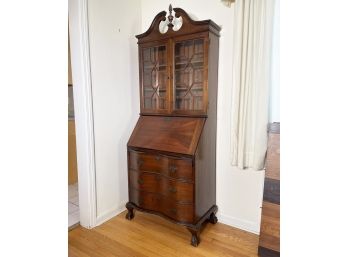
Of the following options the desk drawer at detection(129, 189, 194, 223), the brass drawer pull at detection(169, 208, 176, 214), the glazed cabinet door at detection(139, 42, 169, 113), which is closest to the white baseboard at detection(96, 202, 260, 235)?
the desk drawer at detection(129, 189, 194, 223)

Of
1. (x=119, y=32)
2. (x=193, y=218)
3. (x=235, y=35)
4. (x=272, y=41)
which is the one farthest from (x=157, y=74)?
(x=193, y=218)

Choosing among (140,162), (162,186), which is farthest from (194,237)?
(140,162)

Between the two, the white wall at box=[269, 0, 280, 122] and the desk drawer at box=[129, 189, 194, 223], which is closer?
the white wall at box=[269, 0, 280, 122]

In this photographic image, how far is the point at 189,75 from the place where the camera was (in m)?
2.08

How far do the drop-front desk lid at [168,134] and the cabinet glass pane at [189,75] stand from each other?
0.15 metres

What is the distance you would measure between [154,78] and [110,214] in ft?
4.88

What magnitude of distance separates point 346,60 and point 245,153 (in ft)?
5.49

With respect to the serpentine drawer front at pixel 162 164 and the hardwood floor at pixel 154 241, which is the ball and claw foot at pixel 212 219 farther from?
the serpentine drawer front at pixel 162 164

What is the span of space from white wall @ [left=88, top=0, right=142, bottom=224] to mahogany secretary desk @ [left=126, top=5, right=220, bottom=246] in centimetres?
24

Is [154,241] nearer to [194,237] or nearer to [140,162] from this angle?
[194,237]

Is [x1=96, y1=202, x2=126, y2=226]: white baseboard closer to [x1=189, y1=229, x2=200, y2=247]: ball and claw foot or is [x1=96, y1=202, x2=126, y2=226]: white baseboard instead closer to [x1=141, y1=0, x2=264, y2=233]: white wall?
[x1=189, y1=229, x2=200, y2=247]: ball and claw foot

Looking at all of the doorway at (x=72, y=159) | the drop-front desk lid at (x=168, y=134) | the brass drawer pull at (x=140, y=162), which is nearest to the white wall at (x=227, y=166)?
the drop-front desk lid at (x=168, y=134)

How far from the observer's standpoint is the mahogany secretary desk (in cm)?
189
